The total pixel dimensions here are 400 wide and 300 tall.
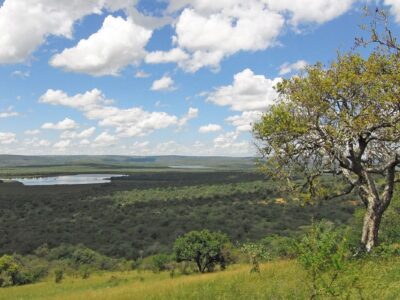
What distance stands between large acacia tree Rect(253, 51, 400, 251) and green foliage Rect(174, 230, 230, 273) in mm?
16623

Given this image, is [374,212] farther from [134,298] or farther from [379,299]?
[134,298]

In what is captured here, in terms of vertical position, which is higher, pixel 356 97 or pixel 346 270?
pixel 356 97

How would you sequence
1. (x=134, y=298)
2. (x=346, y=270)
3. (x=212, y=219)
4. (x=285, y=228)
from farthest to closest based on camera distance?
(x=212, y=219) < (x=285, y=228) < (x=134, y=298) < (x=346, y=270)

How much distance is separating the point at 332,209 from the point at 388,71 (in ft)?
184

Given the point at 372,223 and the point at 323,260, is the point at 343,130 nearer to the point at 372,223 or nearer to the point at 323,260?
the point at 372,223

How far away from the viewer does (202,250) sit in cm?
3312

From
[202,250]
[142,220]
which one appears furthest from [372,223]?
[142,220]

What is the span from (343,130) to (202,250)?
1981 cm

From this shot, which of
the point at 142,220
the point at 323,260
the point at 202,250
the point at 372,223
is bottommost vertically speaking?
the point at 142,220

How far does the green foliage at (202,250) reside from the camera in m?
33.2

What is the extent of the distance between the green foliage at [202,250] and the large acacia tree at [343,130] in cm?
1662

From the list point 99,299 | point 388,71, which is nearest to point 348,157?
point 388,71

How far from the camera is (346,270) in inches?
→ 330

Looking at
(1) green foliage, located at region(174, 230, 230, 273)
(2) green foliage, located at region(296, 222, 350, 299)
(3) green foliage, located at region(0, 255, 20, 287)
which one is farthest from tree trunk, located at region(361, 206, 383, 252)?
(3) green foliage, located at region(0, 255, 20, 287)
